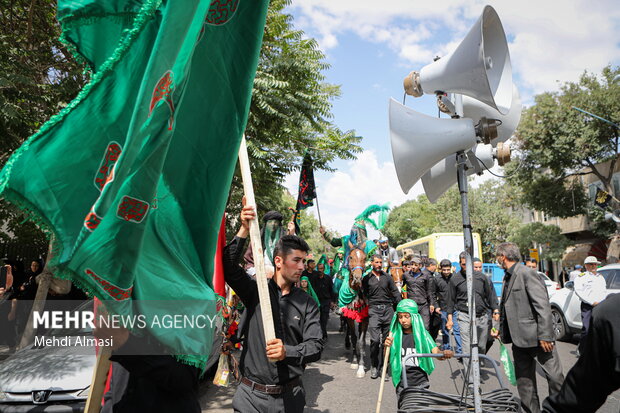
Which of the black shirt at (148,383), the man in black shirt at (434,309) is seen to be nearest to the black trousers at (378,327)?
the man in black shirt at (434,309)

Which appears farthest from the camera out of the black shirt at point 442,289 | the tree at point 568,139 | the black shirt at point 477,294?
the tree at point 568,139

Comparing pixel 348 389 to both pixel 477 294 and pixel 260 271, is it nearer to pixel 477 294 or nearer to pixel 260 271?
pixel 477 294

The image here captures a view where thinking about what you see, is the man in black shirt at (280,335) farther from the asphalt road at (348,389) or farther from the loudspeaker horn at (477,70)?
the asphalt road at (348,389)

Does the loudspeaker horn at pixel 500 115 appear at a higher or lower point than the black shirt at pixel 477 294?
higher

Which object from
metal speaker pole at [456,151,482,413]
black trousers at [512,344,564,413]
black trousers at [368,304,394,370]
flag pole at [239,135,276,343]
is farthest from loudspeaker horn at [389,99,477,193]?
black trousers at [368,304,394,370]

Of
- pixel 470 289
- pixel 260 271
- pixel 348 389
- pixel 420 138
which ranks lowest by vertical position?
pixel 348 389

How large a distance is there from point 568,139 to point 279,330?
26.8 m

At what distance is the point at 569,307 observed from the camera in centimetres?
1131

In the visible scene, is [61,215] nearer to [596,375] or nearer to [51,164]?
[51,164]

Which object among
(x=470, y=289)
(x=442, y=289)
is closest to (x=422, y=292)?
(x=442, y=289)

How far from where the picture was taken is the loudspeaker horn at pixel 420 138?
3.45 meters

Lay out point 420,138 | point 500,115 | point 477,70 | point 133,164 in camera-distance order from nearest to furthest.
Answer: point 133,164 < point 477,70 < point 420,138 < point 500,115

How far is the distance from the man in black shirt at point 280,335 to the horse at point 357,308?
5.26 m

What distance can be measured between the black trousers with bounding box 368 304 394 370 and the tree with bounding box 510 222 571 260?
30.3 m
